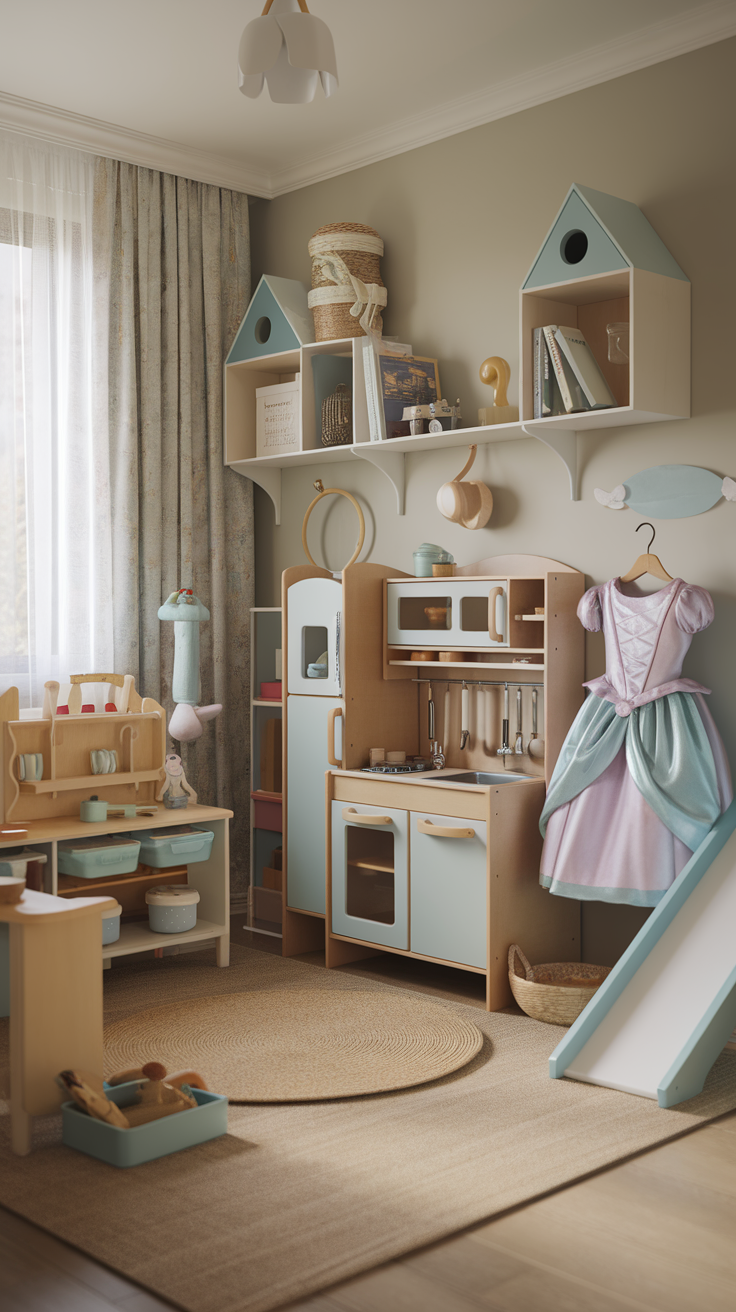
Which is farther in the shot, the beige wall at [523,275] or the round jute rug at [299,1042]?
the beige wall at [523,275]

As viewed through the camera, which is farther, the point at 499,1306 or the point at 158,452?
the point at 158,452

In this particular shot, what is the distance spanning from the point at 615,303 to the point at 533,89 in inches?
33.9

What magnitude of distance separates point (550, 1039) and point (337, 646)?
1576mm

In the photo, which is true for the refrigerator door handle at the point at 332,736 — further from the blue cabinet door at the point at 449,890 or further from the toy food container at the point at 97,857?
the toy food container at the point at 97,857

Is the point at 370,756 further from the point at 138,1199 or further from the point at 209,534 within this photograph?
the point at 138,1199

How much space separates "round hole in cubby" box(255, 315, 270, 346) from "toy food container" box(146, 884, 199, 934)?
229 centimetres

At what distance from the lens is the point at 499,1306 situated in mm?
2014

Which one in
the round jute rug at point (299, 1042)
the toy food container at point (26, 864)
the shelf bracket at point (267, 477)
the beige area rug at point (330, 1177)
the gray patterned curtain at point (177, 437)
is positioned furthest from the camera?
the shelf bracket at point (267, 477)

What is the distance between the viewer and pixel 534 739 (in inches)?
159

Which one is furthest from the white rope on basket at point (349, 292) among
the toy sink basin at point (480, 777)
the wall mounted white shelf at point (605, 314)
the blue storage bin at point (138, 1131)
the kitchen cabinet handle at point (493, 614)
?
the blue storage bin at point (138, 1131)

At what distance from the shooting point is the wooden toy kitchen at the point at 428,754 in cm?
373

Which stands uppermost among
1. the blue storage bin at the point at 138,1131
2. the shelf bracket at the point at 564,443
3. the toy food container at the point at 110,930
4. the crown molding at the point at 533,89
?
the crown molding at the point at 533,89

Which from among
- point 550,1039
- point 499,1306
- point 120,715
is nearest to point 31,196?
point 120,715

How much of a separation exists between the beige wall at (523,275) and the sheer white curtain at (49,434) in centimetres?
89
